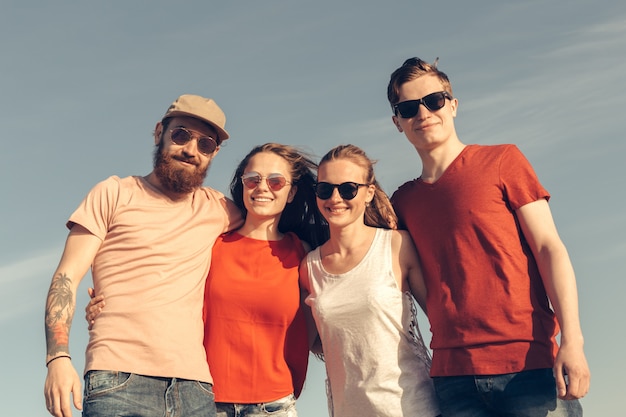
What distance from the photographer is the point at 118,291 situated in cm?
727

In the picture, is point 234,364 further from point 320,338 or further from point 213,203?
point 213,203

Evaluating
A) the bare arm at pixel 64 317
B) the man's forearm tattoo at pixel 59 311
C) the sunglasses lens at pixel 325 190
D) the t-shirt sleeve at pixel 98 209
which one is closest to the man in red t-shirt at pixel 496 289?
the sunglasses lens at pixel 325 190

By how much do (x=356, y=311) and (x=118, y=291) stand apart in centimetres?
232

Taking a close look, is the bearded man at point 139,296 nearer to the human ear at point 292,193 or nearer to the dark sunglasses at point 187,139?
the dark sunglasses at point 187,139

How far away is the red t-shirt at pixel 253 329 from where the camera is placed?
756cm

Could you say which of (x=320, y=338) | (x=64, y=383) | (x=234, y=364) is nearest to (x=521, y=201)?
(x=320, y=338)

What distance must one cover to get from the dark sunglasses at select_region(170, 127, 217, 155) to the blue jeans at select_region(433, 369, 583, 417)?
3669mm

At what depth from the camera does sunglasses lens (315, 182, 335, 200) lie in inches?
311

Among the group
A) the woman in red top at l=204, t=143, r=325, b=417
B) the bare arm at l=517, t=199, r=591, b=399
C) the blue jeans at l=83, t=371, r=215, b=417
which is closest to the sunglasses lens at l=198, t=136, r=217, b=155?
the woman in red top at l=204, t=143, r=325, b=417

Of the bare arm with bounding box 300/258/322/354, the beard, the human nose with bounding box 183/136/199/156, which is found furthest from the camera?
the human nose with bounding box 183/136/199/156

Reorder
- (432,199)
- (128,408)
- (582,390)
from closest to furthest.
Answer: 1. (582,390)
2. (128,408)
3. (432,199)

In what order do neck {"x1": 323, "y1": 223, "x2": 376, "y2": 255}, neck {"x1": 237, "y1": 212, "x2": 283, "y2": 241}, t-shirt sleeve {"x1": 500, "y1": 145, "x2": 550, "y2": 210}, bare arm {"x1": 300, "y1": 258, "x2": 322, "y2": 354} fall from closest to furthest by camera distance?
1. t-shirt sleeve {"x1": 500, "y1": 145, "x2": 550, "y2": 210}
2. neck {"x1": 323, "y1": 223, "x2": 376, "y2": 255}
3. bare arm {"x1": 300, "y1": 258, "x2": 322, "y2": 354}
4. neck {"x1": 237, "y1": 212, "x2": 283, "y2": 241}

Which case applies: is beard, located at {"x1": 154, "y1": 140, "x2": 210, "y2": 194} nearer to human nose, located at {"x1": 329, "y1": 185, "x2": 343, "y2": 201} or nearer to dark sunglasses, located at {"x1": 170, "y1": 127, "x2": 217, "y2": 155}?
dark sunglasses, located at {"x1": 170, "y1": 127, "x2": 217, "y2": 155}

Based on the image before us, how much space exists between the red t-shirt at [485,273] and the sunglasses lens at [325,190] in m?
1.11
